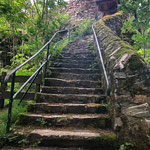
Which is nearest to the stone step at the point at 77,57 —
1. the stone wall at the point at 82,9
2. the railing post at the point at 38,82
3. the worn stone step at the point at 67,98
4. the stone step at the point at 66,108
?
the railing post at the point at 38,82

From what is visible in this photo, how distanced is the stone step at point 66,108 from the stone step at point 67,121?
0.27 metres

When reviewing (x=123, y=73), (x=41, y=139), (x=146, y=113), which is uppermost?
(x=123, y=73)

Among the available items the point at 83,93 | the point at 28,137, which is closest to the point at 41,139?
the point at 28,137

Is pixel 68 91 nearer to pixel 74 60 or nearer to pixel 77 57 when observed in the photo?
pixel 74 60

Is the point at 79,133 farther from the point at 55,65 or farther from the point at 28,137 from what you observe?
the point at 55,65

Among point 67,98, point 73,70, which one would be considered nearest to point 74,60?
point 73,70

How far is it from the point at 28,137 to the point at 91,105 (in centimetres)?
133

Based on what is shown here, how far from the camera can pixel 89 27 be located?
948 centimetres

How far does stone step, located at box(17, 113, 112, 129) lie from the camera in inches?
88.7

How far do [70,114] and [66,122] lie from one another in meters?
0.26

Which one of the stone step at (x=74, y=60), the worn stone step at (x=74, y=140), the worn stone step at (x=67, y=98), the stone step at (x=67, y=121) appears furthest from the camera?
the stone step at (x=74, y=60)

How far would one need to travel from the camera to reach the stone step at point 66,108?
257 cm

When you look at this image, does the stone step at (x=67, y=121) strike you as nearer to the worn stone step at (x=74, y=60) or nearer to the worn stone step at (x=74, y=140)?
the worn stone step at (x=74, y=140)

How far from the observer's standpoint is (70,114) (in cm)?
251
